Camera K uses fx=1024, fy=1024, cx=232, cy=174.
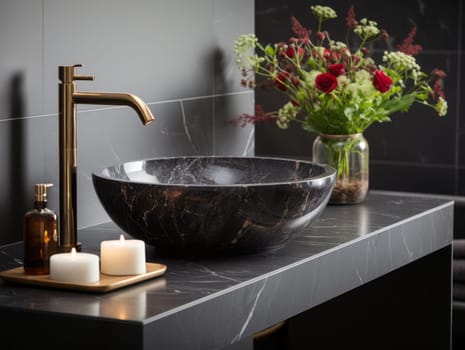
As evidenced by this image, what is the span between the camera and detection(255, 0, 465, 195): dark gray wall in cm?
363

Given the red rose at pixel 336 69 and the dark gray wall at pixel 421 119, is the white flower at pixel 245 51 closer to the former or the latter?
the red rose at pixel 336 69

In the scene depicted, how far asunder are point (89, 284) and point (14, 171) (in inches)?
18.5

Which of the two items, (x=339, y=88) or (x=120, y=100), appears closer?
(x=120, y=100)

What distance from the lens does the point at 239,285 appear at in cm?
178

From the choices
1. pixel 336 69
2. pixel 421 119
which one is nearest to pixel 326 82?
pixel 336 69

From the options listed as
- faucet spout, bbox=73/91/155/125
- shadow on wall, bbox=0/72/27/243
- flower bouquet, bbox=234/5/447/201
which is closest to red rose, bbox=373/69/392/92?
flower bouquet, bbox=234/5/447/201

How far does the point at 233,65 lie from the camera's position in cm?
279

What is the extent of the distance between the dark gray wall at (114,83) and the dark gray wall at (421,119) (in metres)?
1.02

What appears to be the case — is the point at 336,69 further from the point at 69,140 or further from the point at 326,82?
the point at 69,140

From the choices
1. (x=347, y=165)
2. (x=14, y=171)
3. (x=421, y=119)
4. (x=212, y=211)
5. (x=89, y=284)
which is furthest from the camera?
(x=421, y=119)

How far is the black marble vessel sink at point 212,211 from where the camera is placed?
1.88 m

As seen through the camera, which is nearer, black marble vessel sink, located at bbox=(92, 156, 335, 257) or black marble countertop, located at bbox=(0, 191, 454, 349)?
black marble countertop, located at bbox=(0, 191, 454, 349)

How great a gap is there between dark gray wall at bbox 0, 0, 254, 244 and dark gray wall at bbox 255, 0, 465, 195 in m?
1.02

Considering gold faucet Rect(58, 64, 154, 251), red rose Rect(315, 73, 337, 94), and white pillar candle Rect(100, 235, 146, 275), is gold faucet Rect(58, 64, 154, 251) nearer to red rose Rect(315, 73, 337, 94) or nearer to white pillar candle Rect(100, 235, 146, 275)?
white pillar candle Rect(100, 235, 146, 275)
